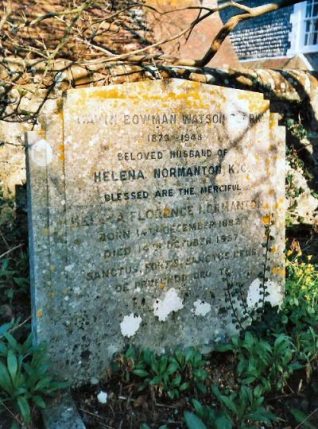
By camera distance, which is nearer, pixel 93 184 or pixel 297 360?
pixel 93 184

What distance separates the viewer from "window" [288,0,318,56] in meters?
14.7

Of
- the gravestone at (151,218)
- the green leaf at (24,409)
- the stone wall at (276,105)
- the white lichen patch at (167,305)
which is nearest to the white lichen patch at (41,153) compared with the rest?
the gravestone at (151,218)

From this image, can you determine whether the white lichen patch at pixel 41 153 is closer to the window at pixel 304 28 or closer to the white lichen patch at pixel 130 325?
the white lichen patch at pixel 130 325

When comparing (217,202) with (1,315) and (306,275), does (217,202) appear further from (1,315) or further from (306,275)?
(1,315)

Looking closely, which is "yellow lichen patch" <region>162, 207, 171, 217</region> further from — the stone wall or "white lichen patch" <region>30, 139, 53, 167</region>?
the stone wall

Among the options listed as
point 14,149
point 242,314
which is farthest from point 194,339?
point 14,149

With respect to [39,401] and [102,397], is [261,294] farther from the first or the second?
[39,401]

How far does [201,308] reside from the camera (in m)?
3.38

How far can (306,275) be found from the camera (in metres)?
4.15

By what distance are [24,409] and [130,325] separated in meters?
0.91

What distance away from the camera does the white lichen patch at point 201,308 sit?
11.0 feet

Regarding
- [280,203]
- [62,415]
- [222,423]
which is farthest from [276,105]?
[62,415]

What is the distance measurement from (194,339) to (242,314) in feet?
1.40

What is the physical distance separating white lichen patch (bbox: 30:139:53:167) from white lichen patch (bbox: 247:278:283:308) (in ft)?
5.76
